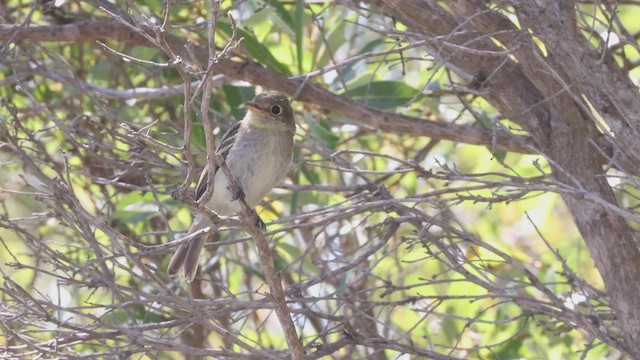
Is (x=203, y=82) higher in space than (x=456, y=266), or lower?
higher

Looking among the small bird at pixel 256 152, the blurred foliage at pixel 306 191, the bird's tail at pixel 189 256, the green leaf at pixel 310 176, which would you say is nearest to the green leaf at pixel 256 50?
the blurred foliage at pixel 306 191

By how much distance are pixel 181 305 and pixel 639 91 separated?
Answer: 5.90ft

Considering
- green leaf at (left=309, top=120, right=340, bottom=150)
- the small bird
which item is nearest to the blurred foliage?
green leaf at (left=309, top=120, right=340, bottom=150)

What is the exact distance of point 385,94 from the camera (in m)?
4.57

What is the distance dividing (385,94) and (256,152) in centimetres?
64

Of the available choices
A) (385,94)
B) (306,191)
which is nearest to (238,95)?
(306,191)

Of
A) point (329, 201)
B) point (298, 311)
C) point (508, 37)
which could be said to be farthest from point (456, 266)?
point (329, 201)

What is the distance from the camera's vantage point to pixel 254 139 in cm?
459

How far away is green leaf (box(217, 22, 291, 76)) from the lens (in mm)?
4410

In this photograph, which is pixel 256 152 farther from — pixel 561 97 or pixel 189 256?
pixel 561 97

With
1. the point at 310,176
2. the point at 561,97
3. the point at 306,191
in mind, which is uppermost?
the point at 310,176

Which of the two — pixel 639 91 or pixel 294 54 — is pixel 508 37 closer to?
pixel 639 91

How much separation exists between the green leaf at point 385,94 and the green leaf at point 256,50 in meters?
0.36

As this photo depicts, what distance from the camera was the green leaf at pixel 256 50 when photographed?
441cm
